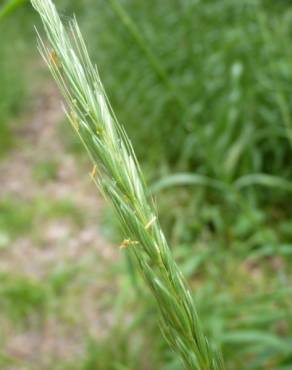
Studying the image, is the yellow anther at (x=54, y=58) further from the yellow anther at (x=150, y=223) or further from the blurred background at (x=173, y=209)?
the blurred background at (x=173, y=209)

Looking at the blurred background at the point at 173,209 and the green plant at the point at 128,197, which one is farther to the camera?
the blurred background at the point at 173,209

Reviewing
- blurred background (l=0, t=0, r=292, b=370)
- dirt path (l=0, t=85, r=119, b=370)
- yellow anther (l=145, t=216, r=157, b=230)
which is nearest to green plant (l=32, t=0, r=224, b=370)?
yellow anther (l=145, t=216, r=157, b=230)

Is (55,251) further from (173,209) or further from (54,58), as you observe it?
(54,58)

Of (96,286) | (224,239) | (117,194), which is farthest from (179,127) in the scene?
(117,194)

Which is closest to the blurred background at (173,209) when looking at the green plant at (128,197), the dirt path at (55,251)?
the dirt path at (55,251)

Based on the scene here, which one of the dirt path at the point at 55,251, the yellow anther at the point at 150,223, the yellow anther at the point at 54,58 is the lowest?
the yellow anther at the point at 150,223

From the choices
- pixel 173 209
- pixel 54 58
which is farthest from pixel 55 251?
pixel 54 58

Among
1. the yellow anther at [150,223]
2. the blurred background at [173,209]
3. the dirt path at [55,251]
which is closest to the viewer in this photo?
the yellow anther at [150,223]
